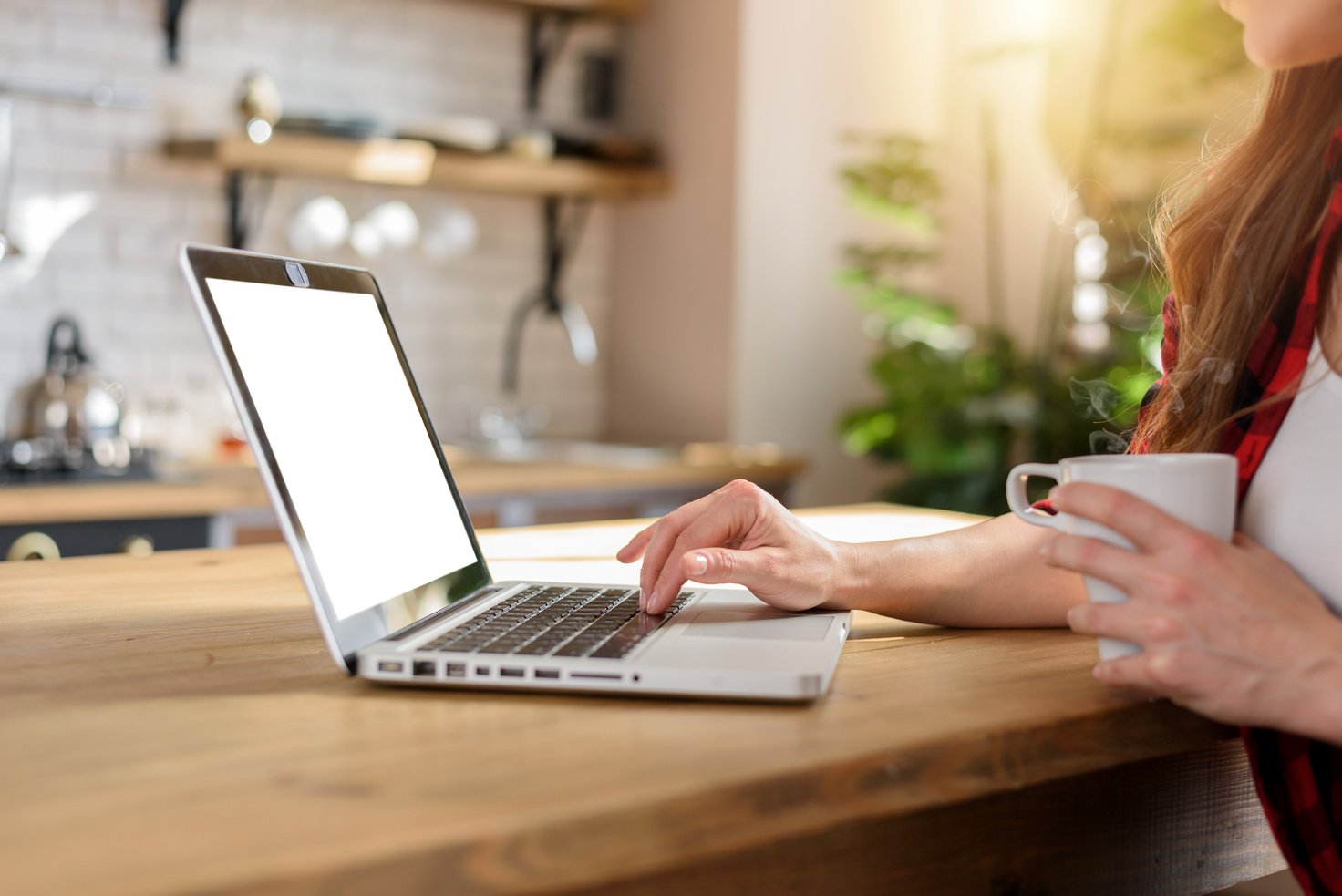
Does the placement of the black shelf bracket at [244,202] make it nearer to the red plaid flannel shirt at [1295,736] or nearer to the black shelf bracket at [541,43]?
the black shelf bracket at [541,43]

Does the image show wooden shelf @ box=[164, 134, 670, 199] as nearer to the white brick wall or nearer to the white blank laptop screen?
the white brick wall

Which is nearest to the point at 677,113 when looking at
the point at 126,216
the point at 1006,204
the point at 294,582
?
the point at 1006,204

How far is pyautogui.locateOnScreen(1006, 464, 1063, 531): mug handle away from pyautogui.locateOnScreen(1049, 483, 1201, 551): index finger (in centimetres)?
6

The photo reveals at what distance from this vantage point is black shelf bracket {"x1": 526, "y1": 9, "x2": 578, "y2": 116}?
12.2ft

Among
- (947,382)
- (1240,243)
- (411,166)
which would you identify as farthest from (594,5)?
(1240,243)

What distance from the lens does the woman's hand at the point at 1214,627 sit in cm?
77

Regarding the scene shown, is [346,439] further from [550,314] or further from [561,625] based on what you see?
[550,314]

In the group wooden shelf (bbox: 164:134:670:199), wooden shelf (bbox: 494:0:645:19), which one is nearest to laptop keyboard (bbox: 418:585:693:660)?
wooden shelf (bbox: 164:134:670:199)

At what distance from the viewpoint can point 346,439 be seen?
3.17 ft

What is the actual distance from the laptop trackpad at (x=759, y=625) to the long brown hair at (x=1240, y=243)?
327 millimetres

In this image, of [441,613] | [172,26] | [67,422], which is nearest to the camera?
[441,613]

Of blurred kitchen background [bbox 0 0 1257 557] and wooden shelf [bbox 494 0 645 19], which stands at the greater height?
wooden shelf [bbox 494 0 645 19]

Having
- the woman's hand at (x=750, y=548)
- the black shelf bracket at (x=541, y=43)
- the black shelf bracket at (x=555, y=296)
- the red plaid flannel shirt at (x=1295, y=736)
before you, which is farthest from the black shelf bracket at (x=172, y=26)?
the red plaid flannel shirt at (x=1295, y=736)

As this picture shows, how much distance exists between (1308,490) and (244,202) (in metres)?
2.87
